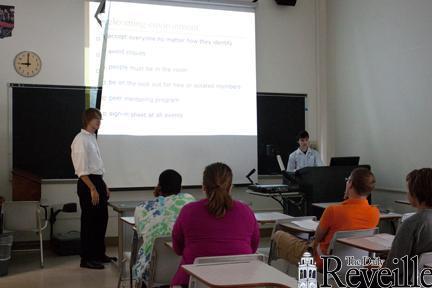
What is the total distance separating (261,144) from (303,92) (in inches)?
40.6

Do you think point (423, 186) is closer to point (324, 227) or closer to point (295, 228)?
point (324, 227)

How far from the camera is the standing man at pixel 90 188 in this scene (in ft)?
15.9

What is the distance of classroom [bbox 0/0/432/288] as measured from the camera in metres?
5.25

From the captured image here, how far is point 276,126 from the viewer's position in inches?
272

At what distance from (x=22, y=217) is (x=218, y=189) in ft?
10.8

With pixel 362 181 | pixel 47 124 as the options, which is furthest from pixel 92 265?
pixel 362 181

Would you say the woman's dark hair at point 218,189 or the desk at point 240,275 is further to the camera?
the woman's dark hair at point 218,189

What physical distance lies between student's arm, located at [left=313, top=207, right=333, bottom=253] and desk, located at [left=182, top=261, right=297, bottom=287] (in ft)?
3.09

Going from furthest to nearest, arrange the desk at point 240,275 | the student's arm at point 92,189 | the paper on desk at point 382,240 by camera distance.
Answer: the student's arm at point 92,189 < the paper on desk at point 382,240 < the desk at point 240,275

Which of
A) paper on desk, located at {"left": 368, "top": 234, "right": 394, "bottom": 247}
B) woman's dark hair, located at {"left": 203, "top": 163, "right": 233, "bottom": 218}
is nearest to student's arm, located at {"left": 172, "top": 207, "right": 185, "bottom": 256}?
woman's dark hair, located at {"left": 203, "top": 163, "right": 233, "bottom": 218}

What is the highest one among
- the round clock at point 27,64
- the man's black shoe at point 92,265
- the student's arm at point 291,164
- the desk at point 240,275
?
the round clock at point 27,64

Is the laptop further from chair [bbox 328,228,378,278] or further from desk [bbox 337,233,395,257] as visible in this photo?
desk [bbox 337,233,395,257]

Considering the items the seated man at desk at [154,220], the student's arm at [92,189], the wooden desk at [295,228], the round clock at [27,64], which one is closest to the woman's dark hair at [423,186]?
the wooden desk at [295,228]

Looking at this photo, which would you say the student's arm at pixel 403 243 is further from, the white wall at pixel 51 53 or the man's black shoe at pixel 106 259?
the white wall at pixel 51 53
